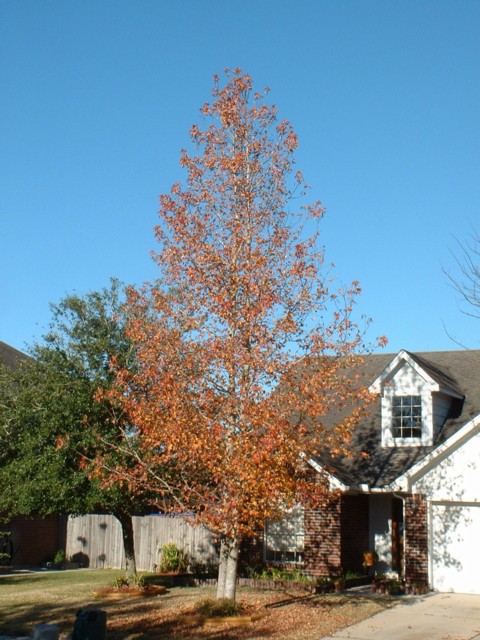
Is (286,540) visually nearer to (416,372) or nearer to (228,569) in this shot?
(416,372)

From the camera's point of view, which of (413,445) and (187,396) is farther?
(413,445)

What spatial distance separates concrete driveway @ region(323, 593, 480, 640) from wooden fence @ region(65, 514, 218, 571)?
9.23 metres

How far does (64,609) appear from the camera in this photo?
1712cm

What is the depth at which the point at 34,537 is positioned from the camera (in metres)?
29.9

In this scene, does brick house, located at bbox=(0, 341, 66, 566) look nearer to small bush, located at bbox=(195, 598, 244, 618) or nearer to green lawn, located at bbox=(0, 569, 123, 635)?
green lawn, located at bbox=(0, 569, 123, 635)

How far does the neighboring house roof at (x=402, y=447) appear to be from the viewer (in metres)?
21.2

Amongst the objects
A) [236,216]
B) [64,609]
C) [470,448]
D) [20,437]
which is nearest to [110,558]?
[20,437]

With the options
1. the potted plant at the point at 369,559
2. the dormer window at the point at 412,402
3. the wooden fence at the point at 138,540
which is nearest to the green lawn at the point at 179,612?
the potted plant at the point at 369,559

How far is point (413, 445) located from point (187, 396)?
9287 mm

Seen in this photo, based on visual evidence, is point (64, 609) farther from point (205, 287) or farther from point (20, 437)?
point (205, 287)

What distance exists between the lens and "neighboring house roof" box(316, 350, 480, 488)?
21.2 meters

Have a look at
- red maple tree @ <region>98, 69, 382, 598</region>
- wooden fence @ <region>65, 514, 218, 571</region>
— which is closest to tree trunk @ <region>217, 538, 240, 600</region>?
red maple tree @ <region>98, 69, 382, 598</region>

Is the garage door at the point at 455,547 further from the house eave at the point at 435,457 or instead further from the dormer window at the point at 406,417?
the dormer window at the point at 406,417

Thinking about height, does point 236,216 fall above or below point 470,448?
above
